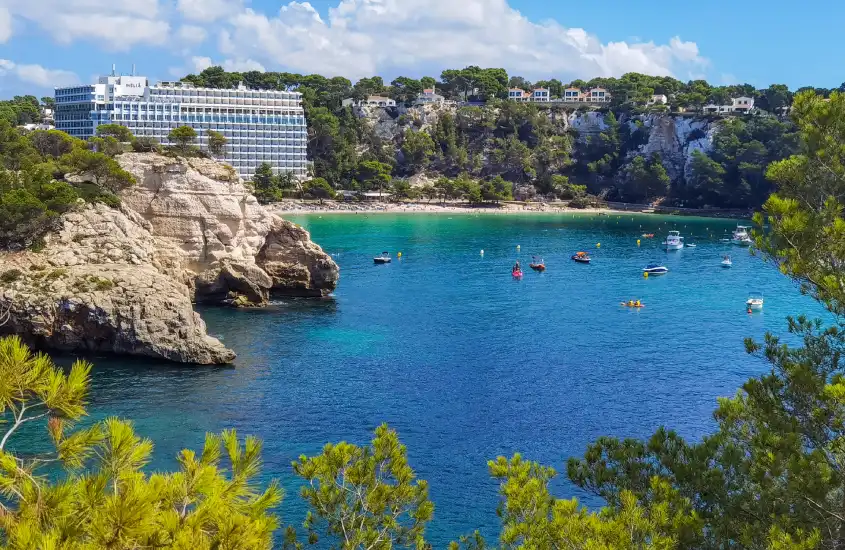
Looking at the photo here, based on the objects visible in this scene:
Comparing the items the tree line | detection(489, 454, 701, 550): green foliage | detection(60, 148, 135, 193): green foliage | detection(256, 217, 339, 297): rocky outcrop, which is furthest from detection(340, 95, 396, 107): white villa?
detection(489, 454, 701, 550): green foliage

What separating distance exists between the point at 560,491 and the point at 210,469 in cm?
2167

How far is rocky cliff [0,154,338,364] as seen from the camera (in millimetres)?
46625

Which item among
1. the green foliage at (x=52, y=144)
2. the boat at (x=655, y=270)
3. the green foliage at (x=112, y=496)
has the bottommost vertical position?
the boat at (x=655, y=270)

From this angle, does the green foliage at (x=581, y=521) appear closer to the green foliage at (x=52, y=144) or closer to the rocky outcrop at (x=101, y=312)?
the rocky outcrop at (x=101, y=312)

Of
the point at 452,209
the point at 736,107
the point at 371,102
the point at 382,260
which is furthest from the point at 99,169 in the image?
the point at 736,107

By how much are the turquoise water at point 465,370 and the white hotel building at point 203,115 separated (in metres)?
84.4

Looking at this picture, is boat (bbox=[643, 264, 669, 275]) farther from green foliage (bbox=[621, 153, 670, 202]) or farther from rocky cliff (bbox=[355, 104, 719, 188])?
rocky cliff (bbox=[355, 104, 719, 188])

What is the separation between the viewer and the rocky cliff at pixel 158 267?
153 feet

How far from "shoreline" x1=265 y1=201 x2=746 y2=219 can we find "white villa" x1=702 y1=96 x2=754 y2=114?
2955 cm

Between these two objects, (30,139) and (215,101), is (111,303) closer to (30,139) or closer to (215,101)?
(30,139)

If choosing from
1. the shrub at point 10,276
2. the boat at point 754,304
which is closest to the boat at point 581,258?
the boat at point 754,304

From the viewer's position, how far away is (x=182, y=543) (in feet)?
33.3

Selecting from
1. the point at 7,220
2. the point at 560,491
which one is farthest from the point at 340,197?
the point at 560,491

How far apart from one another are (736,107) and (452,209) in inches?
2666
